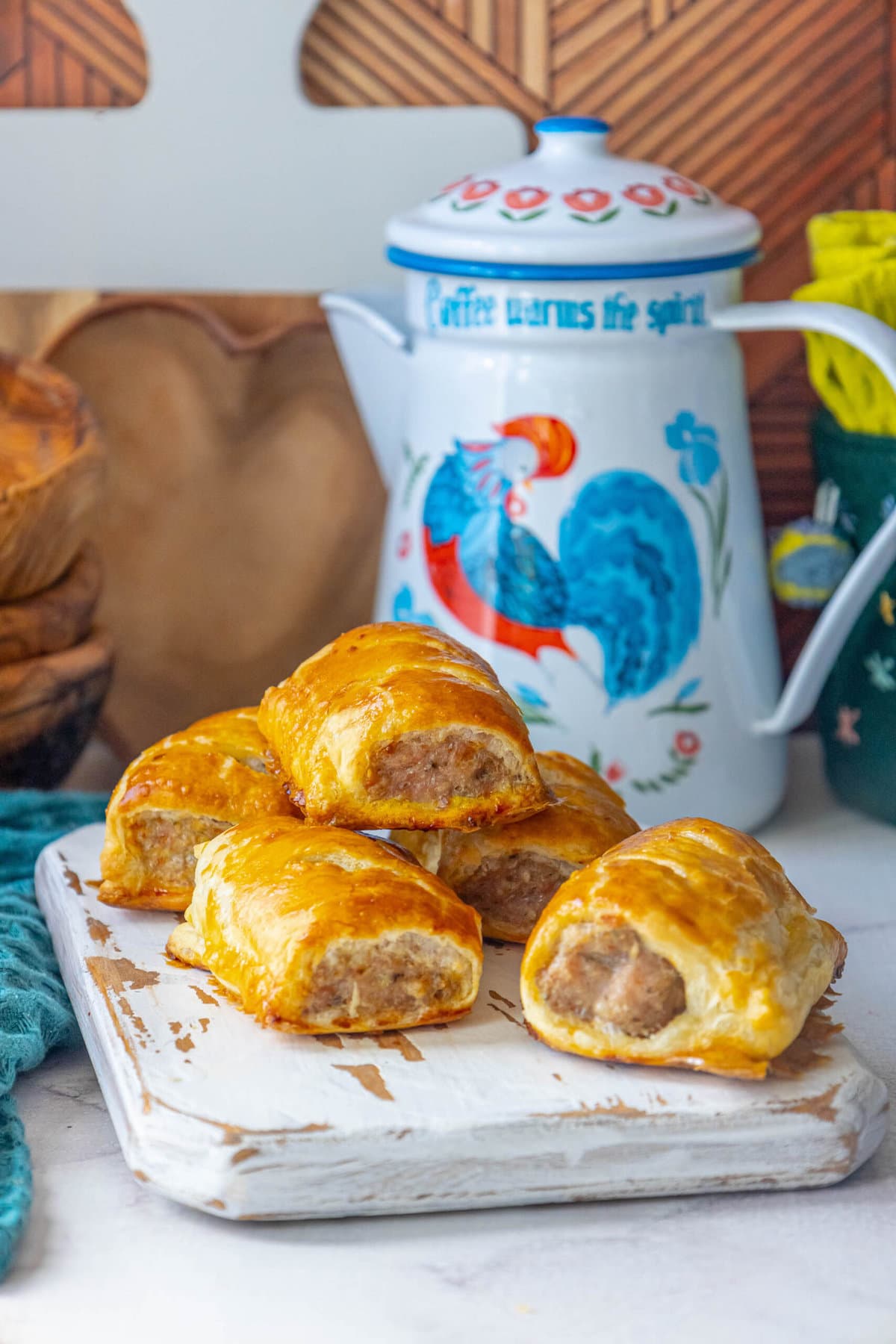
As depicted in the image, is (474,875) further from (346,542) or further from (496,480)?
(346,542)

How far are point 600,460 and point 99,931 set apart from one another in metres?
0.36

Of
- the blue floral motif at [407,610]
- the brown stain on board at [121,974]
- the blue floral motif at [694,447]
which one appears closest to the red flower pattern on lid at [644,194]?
the blue floral motif at [694,447]

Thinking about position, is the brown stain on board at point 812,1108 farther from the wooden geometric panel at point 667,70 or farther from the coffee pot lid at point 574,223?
the wooden geometric panel at point 667,70

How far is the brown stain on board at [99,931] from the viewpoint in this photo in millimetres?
649

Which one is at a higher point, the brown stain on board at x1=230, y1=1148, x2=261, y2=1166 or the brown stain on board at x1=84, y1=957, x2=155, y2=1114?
the brown stain on board at x1=230, y1=1148, x2=261, y2=1166

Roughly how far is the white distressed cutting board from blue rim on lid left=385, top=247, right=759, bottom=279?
1.29ft

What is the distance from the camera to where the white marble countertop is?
47 centimetres

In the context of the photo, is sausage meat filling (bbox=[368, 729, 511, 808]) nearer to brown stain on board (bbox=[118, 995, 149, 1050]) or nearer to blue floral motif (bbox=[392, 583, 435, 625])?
brown stain on board (bbox=[118, 995, 149, 1050])

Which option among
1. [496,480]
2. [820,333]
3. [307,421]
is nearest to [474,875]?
[496,480]

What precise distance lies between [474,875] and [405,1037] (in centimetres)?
10

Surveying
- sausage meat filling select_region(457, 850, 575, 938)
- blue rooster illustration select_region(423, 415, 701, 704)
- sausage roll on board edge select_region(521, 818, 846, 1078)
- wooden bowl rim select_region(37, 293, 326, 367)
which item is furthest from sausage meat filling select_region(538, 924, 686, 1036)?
wooden bowl rim select_region(37, 293, 326, 367)

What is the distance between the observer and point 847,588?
2.64 feet

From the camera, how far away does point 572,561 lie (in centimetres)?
81

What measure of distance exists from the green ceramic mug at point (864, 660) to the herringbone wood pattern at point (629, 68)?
243mm
